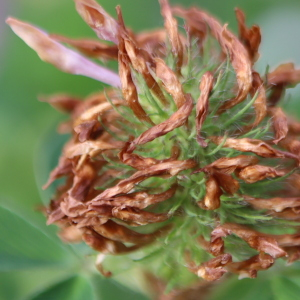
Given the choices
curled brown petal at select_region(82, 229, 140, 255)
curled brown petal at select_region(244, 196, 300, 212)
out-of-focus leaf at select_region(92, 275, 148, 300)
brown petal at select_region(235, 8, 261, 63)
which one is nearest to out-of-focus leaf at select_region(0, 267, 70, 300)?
out-of-focus leaf at select_region(92, 275, 148, 300)

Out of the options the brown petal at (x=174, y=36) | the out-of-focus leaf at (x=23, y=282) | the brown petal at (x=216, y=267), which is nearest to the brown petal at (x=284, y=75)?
the brown petal at (x=174, y=36)

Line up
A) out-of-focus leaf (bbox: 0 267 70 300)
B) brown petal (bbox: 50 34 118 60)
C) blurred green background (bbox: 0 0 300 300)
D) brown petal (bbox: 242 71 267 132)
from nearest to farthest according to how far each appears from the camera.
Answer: brown petal (bbox: 242 71 267 132) < brown petal (bbox: 50 34 118 60) < out-of-focus leaf (bbox: 0 267 70 300) < blurred green background (bbox: 0 0 300 300)

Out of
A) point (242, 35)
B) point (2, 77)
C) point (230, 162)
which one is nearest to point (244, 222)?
point (230, 162)

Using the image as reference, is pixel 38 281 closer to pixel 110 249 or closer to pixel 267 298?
pixel 110 249

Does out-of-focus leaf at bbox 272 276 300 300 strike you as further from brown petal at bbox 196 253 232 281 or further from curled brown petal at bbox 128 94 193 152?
curled brown petal at bbox 128 94 193 152

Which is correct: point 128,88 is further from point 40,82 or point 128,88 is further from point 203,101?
point 40,82

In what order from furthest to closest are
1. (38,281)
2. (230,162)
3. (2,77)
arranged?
(2,77) → (38,281) → (230,162)
